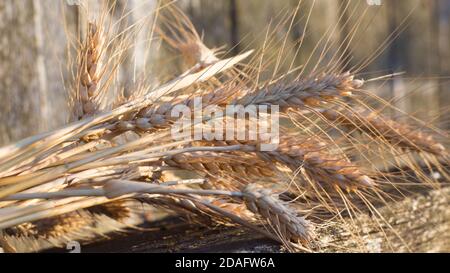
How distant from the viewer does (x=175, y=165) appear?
38.7 inches

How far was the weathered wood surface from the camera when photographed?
1.00m

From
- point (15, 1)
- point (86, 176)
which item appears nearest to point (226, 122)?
point (86, 176)

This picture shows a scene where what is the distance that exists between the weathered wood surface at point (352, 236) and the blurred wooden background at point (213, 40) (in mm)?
157

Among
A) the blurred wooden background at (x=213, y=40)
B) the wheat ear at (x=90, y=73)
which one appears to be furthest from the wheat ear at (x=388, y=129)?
the wheat ear at (x=90, y=73)

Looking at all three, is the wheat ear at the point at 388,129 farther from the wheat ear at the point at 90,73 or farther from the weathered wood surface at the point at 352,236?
the wheat ear at the point at 90,73

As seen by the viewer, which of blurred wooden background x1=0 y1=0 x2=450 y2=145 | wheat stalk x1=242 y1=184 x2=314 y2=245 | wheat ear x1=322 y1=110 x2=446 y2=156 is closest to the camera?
wheat stalk x1=242 y1=184 x2=314 y2=245

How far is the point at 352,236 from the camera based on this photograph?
3.18 feet

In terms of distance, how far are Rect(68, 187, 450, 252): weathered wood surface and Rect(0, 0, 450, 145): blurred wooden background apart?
157 mm

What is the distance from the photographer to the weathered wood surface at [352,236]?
3.29ft

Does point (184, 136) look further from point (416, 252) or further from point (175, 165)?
point (416, 252)

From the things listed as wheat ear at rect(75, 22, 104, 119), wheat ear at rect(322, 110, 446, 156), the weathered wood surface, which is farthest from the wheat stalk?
wheat ear at rect(75, 22, 104, 119)

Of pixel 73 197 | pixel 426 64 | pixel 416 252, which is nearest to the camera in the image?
pixel 73 197

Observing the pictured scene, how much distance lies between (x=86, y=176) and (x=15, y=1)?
65 centimetres

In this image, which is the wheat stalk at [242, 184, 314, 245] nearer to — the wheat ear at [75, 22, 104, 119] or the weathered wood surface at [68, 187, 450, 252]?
the weathered wood surface at [68, 187, 450, 252]
